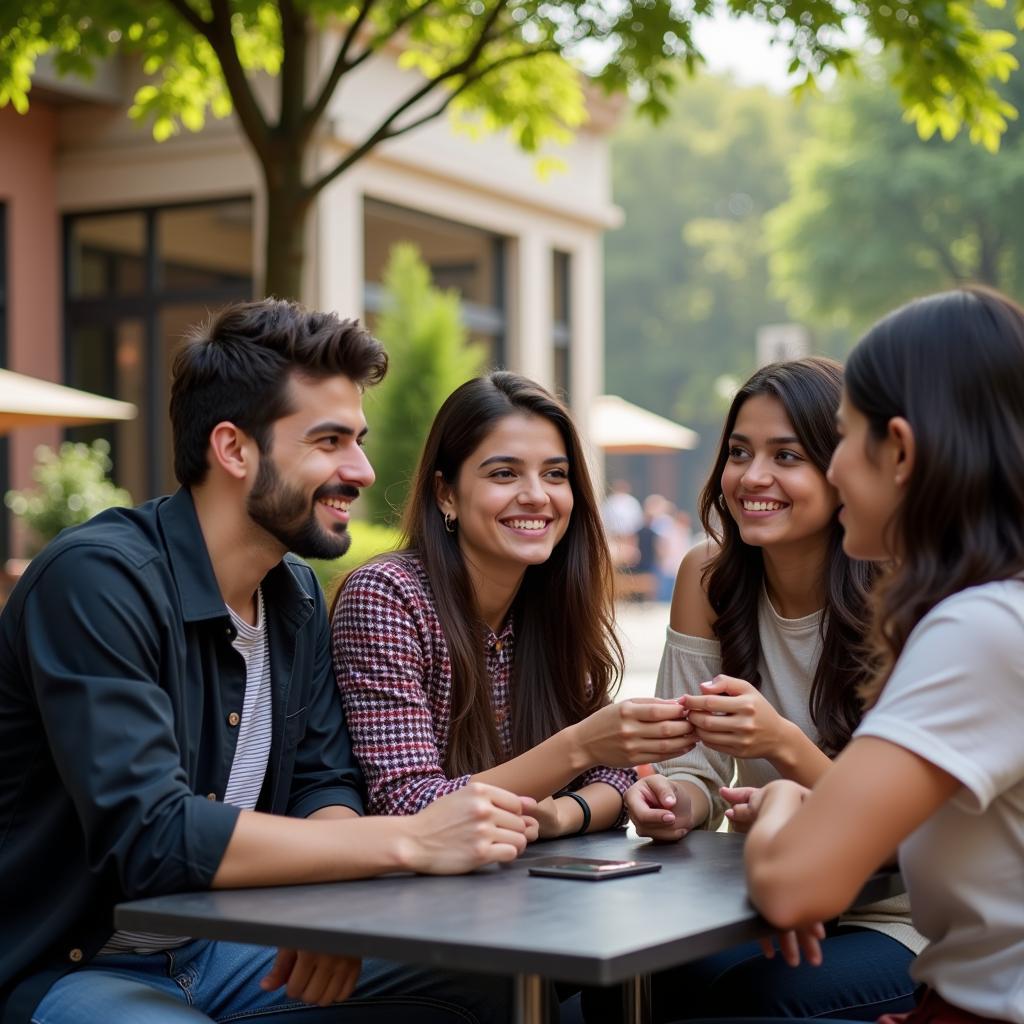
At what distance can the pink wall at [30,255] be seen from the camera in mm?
15578

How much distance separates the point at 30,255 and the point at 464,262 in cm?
524

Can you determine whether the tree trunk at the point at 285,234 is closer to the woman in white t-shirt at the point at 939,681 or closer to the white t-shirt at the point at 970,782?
the woman in white t-shirt at the point at 939,681

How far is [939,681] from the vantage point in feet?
6.58

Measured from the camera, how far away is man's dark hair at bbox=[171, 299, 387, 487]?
2.88 meters

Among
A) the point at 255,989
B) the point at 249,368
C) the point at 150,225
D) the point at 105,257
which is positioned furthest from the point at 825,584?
the point at 105,257

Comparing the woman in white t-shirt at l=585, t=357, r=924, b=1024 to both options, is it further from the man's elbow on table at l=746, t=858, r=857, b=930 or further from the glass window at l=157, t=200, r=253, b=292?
the glass window at l=157, t=200, r=253, b=292

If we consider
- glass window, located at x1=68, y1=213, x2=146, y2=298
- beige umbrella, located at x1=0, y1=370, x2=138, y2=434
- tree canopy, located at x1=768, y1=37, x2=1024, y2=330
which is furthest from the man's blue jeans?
tree canopy, located at x1=768, y1=37, x2=1024, y2=330

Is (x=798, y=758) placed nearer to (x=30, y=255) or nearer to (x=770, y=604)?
(x=770, y=604)

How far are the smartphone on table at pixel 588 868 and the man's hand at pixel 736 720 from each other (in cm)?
30

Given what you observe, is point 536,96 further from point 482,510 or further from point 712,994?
point 712,994

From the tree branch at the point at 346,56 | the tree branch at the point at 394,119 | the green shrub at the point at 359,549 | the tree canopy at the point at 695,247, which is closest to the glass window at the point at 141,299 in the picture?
the green shrub at the point at 359,549

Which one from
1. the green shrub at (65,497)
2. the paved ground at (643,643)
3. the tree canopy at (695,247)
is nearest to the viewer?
the paved ground at (643,643)

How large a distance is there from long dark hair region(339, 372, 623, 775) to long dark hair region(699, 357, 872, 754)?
0.91 ft

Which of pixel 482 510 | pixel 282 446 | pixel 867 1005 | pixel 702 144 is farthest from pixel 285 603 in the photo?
pixel 702 144
